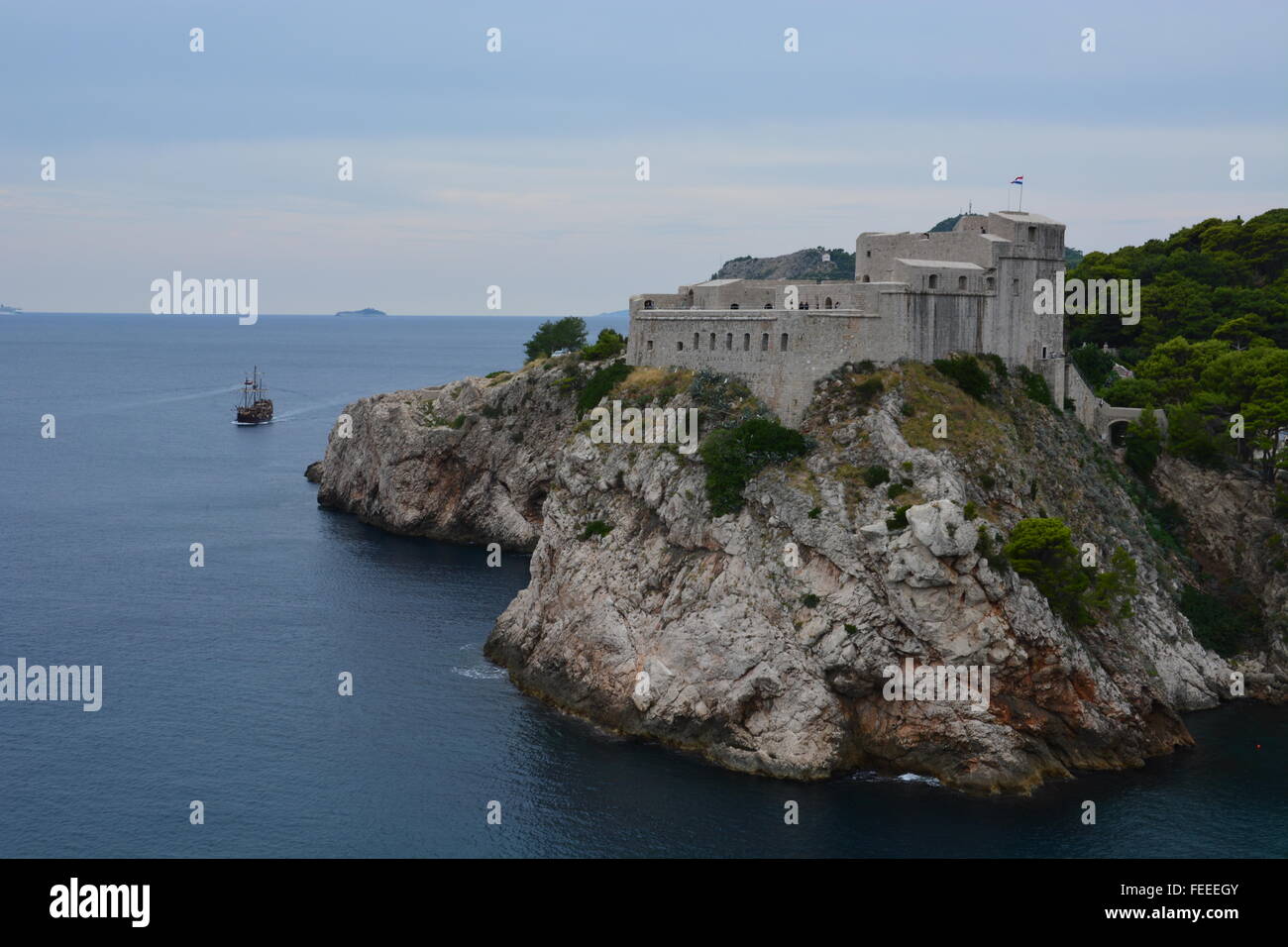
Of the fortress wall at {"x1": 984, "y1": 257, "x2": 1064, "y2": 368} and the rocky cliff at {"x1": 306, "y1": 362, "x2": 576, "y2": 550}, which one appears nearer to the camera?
the fortress wall at {"x1": 984, "y1": 257, "x2": 1064, "y2": 368}

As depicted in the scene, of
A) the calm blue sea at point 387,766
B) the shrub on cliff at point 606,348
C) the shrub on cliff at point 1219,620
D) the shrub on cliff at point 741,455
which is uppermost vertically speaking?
the shrub on cliff at point 606,348

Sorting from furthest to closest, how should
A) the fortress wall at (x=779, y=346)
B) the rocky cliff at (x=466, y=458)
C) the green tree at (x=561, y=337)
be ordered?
the green tree at (x=561, y=337), the rocky cliff at (x=466, y=458), the fortress wall at (x=779, y=346)

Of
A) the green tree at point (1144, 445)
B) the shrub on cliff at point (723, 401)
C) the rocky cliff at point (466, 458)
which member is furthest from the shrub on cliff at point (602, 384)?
the green tree at point (1144, 445)

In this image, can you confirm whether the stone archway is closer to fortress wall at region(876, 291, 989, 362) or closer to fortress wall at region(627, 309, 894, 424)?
fortress wall at region(876, 291, 989, 362)

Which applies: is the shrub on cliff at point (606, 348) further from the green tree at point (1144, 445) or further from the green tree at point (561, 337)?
the green tree at point (1144, 445)

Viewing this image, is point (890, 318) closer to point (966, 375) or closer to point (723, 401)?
point (966, 375)

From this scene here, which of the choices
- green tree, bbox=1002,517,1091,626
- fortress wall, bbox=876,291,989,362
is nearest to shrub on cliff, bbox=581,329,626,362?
fortress wall, bbox=876,291,989,362
